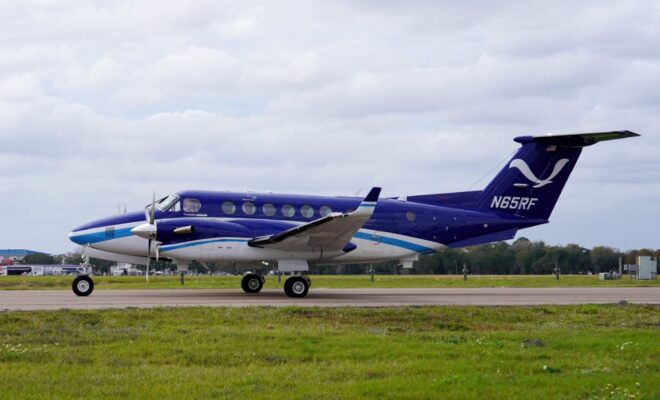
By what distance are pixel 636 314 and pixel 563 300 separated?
542 centimetres

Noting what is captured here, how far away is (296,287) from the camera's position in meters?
26.7

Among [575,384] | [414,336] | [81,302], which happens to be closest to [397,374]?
[575,384]

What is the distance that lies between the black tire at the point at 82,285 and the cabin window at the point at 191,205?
3.86 metres

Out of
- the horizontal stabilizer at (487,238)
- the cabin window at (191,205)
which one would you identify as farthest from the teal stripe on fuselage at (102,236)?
the horizontal stabilizer at (487,238)

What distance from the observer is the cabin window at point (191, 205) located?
1085 inches

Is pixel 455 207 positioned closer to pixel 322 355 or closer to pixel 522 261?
pixel 322 355

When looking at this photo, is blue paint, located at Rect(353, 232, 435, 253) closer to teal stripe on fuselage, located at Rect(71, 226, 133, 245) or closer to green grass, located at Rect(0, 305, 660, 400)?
teal stripe on fuselage, located at Rect(71, 226, 133, 245)

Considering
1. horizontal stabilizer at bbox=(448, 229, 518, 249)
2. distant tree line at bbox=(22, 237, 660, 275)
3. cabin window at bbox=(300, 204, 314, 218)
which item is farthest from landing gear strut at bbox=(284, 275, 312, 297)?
distant tree line at bbox=(22, 237, 660, 275)

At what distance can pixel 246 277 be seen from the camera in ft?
97.9

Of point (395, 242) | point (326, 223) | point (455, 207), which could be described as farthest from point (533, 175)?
point (326, 223)

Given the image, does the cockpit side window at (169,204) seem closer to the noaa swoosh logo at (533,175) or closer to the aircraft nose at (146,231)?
the aircraft nose at (146,231)

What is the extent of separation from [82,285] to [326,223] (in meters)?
8.37

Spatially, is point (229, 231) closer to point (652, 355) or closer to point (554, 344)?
Answer: point (554, 344)

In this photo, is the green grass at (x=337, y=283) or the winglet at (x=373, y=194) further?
the green grass at (x=337, y=283)
